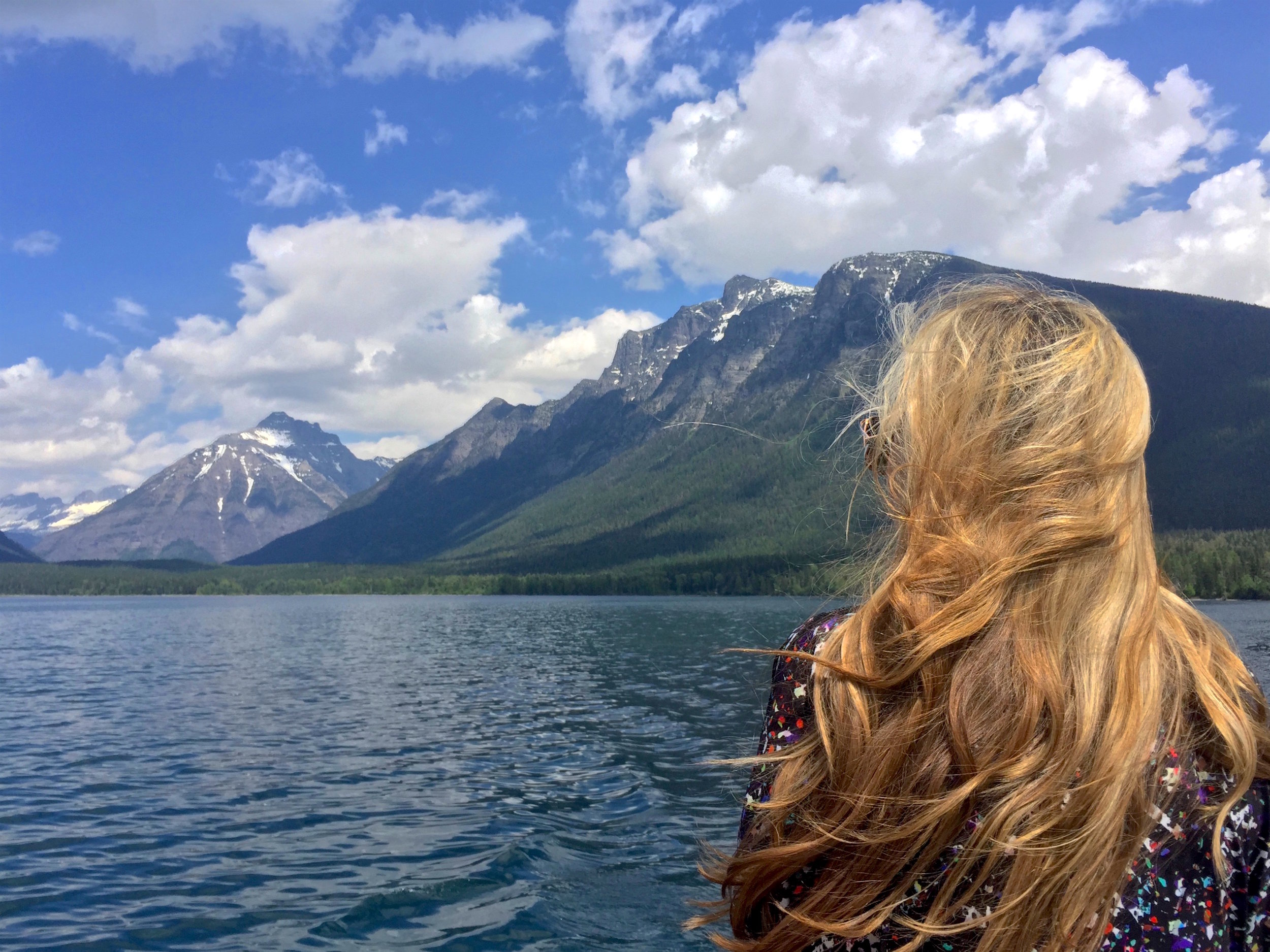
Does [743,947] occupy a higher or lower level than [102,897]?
higher

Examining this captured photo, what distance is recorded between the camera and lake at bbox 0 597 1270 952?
1309 centimetres

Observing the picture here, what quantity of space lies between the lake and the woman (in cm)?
536

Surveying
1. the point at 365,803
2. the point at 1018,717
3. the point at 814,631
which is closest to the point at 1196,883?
the point at 1018,717

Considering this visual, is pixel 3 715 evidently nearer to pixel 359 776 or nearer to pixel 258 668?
pixel 258 668

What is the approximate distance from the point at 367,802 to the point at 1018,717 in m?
19.5

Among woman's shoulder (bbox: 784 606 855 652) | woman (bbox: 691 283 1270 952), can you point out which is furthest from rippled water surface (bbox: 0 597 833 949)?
woman (bbox: 691 283 1270 952)

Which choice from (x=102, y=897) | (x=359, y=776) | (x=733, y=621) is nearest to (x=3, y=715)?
(x=359, y=776)

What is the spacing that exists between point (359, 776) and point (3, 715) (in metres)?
19.1

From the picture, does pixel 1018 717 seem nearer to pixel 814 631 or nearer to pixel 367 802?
pixel 814 631

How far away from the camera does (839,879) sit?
2342 mm

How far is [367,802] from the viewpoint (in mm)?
19234

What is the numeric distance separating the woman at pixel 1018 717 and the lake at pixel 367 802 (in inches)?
211

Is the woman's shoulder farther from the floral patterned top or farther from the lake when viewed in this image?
the lake

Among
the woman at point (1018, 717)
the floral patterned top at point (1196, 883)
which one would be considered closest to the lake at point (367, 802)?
the woman at point (1018, 717)
